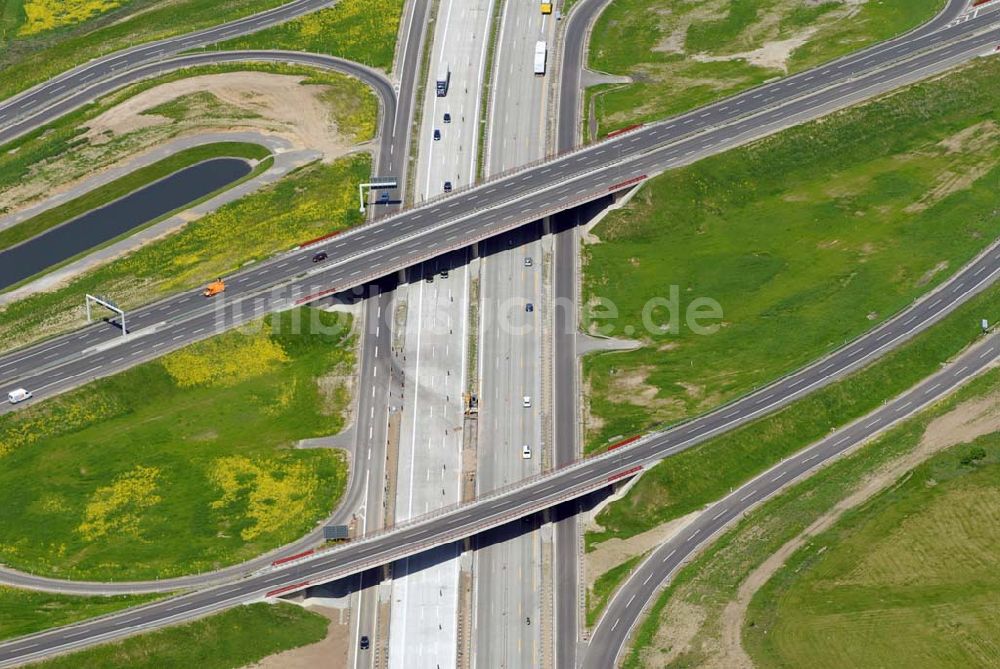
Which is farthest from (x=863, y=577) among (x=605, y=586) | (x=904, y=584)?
(x=605, y=586)

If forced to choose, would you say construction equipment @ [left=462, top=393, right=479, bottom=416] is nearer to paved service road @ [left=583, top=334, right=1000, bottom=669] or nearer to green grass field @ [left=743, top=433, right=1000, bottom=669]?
paved service road @ [left=583, top=334, right=1000, bottom=669]

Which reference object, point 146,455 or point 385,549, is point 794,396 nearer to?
point 385,549

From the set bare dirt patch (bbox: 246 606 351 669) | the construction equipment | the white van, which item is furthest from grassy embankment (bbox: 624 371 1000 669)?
the white van

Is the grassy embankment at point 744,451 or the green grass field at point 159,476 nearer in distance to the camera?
the green grass field at point 159,476

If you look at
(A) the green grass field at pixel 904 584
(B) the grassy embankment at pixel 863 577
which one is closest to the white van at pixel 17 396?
(B) the grassy embankment at pixel 863 577

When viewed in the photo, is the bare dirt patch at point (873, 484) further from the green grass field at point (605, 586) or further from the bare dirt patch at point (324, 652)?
the bare dirt patch at point (324, 652)
